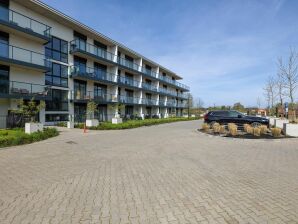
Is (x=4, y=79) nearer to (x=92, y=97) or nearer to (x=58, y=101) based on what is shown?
(x=58, y=101)

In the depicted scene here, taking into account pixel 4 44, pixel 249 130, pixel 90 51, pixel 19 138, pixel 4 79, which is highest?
pixel 90 51

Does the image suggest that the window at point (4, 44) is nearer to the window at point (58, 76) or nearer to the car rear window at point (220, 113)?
the window at point (58, 76)

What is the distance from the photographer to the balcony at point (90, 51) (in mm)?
27203

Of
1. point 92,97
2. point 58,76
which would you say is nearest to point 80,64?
point 58,76

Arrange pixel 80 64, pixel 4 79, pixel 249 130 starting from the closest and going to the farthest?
1. pixel 249 130
2. pixel 4 79
3. pixel 80 64

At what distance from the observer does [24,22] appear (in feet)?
71.6

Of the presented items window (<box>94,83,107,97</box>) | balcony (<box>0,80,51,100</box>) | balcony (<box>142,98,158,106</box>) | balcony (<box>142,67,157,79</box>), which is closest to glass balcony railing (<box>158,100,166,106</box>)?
balcony (<box>142,98,158,106</box>)

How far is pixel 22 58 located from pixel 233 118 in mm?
19899

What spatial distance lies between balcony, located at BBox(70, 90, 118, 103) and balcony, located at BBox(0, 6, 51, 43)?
22.1ft

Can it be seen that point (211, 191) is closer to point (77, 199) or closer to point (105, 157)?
point (77, 199)

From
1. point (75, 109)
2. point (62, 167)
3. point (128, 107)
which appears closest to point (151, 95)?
point (128, 107)

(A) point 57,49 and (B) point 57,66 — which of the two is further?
(A) point 57,49

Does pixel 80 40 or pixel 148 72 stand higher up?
pixel 80 40

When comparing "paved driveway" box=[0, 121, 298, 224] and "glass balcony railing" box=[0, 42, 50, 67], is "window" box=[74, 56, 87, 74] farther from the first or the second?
"paved driveway" box=[0, 121, 298, 224]
